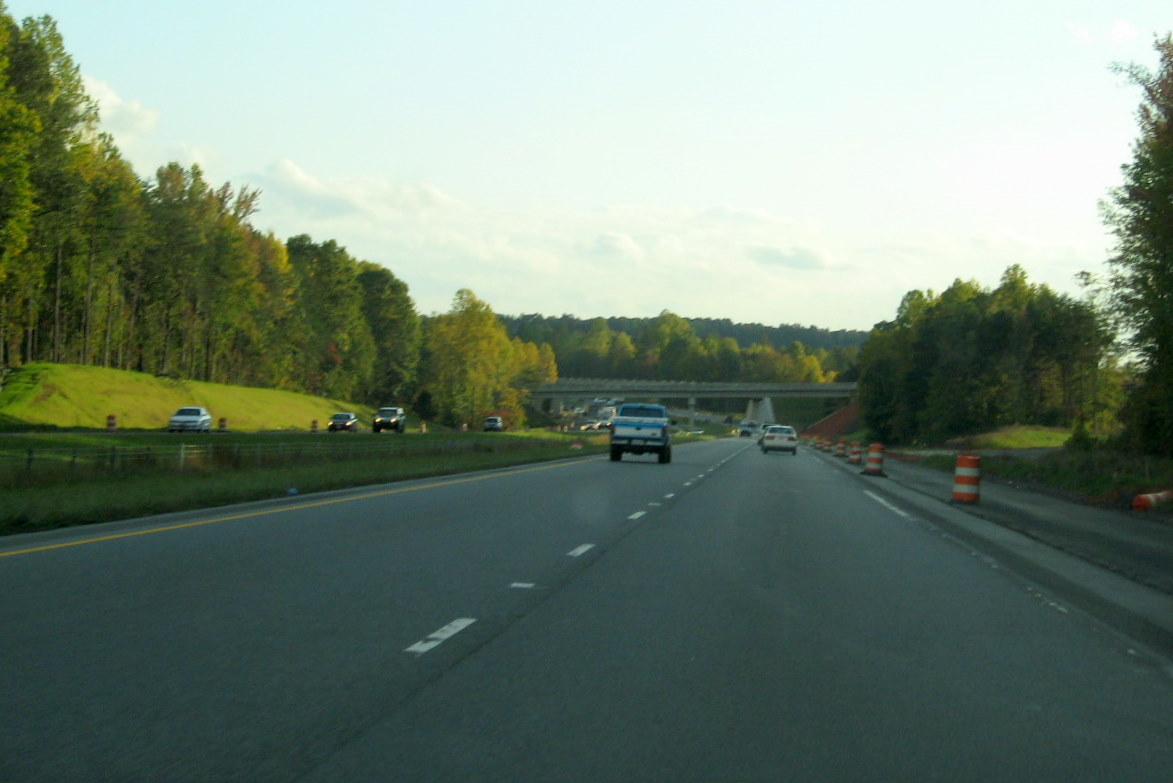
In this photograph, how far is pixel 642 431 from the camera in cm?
4694

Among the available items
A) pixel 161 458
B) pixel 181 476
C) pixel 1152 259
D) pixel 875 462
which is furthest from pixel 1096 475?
pixel 161 458

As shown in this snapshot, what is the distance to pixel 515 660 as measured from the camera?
26.4ft

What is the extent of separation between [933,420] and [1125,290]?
194 ft

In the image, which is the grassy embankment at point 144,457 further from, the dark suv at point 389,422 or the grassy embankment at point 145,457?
the dark suv at point 389,422

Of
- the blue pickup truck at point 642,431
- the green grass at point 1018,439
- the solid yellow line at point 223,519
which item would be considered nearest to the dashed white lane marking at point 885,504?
the solid yellow line at point 223,519

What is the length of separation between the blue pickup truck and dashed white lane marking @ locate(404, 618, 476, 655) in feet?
122

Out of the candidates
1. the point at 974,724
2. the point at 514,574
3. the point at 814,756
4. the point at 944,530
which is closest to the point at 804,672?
the point at 974,724

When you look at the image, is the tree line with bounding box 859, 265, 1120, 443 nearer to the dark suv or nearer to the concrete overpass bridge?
the dark suv

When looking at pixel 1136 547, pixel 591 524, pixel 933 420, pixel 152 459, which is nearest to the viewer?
pixel 1136 547

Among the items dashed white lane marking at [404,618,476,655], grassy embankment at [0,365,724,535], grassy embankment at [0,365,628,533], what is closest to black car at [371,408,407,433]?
grassy embankment at [0,365,724,535]

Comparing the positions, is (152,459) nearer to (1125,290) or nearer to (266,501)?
(266,501)

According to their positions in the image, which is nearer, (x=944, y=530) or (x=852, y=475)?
(x=944, y=530)

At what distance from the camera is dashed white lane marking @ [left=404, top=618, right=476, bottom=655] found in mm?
8242

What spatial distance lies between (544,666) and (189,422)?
194ft
